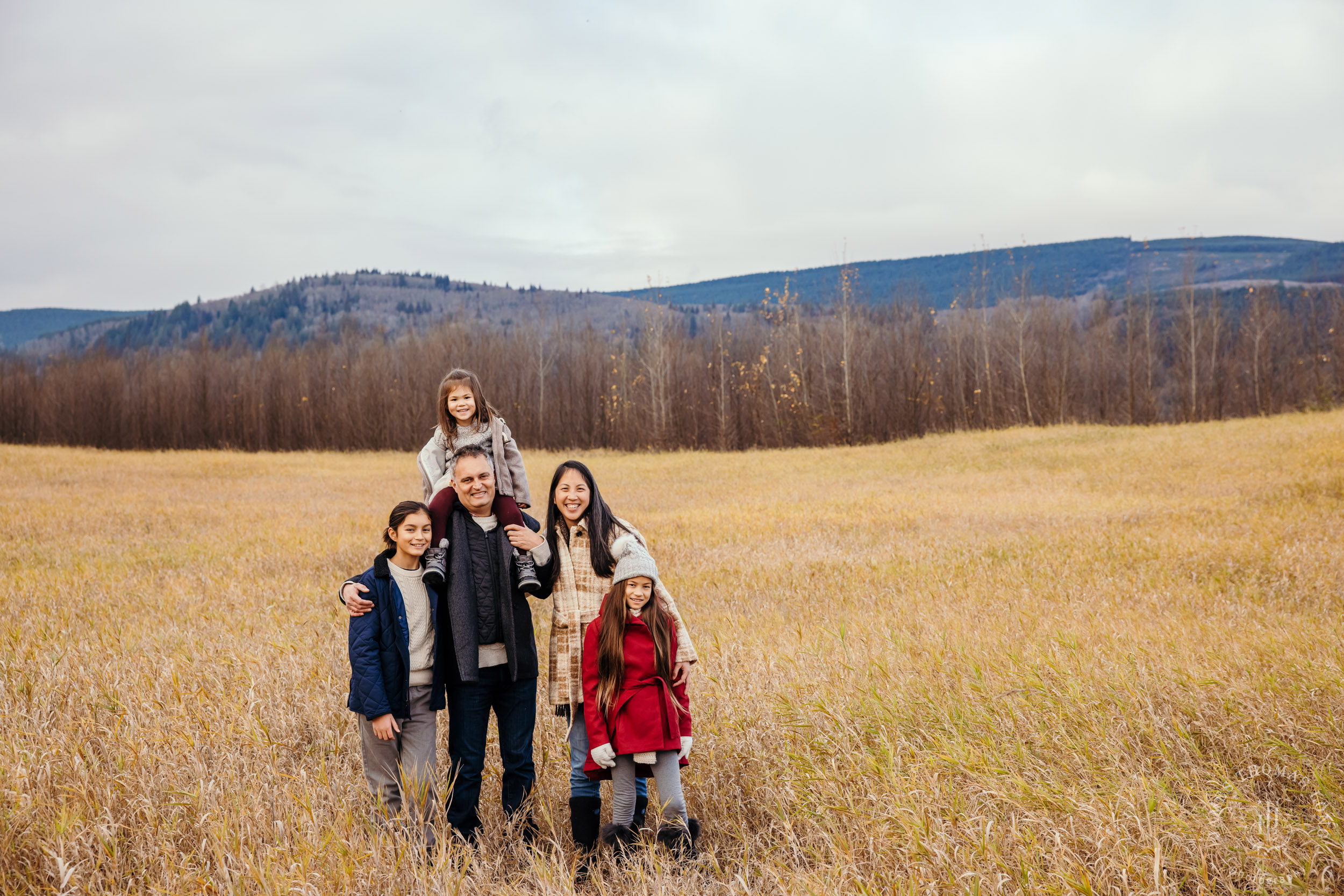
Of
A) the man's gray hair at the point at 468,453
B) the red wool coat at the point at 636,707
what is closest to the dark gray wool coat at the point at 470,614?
the man's gray hair at the point at 468,453

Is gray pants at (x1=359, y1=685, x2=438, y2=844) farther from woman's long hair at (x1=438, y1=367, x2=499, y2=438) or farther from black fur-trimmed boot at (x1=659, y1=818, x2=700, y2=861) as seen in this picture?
woman's long hair at (x1=438, y1=367, x2=499, y2=438)

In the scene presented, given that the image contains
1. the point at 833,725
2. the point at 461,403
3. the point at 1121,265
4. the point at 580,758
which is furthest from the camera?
the point at 1121,265

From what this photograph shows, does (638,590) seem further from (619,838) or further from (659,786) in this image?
(619,838)

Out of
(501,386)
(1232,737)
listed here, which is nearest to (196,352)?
(501,386)

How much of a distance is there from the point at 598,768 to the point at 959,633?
11.7 feet

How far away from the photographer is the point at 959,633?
19.2 ft

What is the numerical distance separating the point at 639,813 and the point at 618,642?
0.94 m

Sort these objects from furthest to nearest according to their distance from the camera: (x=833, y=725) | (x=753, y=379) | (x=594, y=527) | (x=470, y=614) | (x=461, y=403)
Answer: (x=753, y=379), (x=833, y=725), (x=461, y=403), (x=594, y=527), (x=470, y=614)

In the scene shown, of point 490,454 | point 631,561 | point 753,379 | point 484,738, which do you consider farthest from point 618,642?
point 753,379

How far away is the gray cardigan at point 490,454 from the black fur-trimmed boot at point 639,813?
158 centimetres

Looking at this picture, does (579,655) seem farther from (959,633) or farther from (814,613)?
(814,613)

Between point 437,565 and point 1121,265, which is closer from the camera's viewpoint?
point 437,565

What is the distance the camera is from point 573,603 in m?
3.62

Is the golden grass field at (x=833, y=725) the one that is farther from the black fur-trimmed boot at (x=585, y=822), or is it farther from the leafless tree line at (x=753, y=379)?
the leafless tree line at (x=753, y=379)
